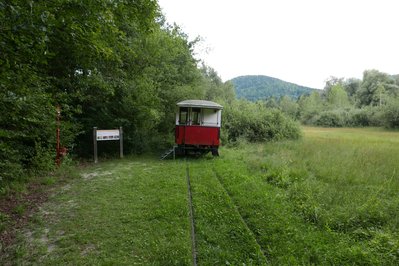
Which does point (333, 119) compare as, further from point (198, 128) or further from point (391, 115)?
point (198, 128)

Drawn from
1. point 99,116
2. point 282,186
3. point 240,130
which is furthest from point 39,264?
point 240,130

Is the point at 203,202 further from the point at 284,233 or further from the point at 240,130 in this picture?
the point at 240,130

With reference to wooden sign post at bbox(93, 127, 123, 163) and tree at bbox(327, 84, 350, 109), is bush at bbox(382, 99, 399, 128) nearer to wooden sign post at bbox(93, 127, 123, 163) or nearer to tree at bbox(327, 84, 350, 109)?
tree at bbox(327, 84, 350, 109)

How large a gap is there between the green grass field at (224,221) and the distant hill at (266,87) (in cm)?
12266

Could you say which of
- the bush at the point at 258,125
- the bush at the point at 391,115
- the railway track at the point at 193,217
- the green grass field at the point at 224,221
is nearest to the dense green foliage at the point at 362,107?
the bush at the point at 391,115

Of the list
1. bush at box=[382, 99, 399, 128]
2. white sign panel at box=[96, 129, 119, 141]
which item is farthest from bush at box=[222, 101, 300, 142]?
bush at box=[382, 99, 399, 128]

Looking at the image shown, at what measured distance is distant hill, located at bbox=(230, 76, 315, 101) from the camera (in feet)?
426

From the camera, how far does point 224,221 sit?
4227mm

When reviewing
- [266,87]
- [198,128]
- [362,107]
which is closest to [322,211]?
[198,128]

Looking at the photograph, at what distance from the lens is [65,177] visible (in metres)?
7.04

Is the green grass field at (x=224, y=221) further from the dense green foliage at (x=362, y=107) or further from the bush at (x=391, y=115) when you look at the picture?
the bush at (x=391, y=115)

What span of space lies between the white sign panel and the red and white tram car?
2.63 metres

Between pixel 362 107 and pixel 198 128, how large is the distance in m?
48.8

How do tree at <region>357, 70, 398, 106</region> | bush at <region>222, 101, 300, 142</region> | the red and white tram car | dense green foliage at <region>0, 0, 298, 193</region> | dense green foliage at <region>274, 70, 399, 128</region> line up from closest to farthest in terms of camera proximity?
1. dense green foliage at <region>0, 0, 298, 193</region>
2. the red and white tram car
3. bush at <region>222, 101, 300, 142</region>
4. dense green foliage at <region>274, 70, 399, 128</region>
5. tree at <region>357, 70, 398, 106</region>
